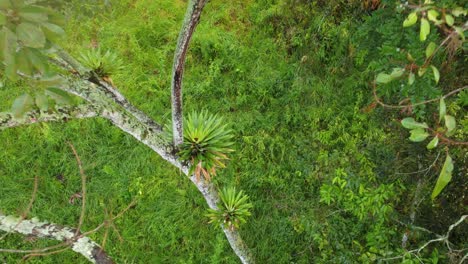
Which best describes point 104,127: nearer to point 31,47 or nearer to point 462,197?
point 31,47

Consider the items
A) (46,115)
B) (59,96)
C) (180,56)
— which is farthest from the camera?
(46,115)

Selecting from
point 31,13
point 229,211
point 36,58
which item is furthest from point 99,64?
point 229,211

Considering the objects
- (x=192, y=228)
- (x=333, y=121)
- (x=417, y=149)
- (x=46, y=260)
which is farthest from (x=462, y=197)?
(x=46, y=260)

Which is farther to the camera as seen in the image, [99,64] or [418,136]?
[99,64]

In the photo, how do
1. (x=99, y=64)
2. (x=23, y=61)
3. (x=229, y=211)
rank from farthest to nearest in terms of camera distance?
(x=229, y=211) → (x=99, y=64) → (x=23, y=61)

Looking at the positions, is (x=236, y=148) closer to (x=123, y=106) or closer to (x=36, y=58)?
(x=123, y=106)

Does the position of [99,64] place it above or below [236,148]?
above

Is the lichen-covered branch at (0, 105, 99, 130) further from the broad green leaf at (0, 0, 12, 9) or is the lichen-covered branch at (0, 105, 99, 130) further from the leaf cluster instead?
the broad green leaf at (0, 0, 12, 9)

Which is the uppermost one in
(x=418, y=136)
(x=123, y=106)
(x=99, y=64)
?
Answer: (x=99, y=64)
